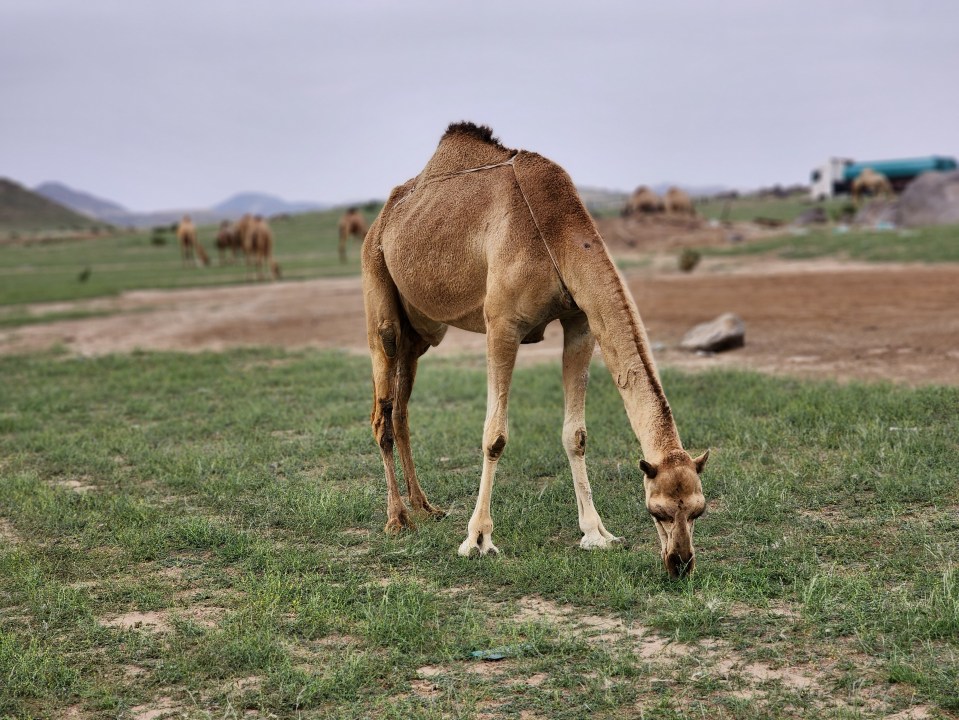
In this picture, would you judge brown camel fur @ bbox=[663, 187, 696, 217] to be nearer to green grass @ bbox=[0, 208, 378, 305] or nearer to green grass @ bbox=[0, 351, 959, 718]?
green grass @ bbox=[0, 208, 378, 305]

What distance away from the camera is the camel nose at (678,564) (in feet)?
15.3

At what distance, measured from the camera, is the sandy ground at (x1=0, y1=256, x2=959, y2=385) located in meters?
10.8

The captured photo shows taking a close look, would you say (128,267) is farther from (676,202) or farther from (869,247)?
(869,247)

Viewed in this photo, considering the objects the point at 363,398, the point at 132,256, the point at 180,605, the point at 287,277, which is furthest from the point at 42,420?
the point at 132,256

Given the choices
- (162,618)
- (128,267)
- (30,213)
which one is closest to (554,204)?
(162,618)

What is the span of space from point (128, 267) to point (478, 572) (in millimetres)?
34046

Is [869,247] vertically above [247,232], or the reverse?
[247,232]

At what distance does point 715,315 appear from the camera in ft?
47.7

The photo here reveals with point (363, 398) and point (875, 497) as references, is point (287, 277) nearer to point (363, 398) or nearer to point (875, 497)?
point (363, 398)

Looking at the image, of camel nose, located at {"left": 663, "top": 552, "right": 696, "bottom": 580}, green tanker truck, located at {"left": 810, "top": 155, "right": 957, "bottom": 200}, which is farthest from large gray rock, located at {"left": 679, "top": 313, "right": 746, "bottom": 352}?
green tanker truck, located at {"left": 810, "top": 155, "right": 957, "bottom": 200}

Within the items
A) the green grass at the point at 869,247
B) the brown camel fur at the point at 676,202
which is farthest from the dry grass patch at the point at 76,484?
the brown camel fur at the point at 676,202

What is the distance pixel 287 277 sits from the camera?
28.3m

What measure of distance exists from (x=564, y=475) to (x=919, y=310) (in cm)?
881

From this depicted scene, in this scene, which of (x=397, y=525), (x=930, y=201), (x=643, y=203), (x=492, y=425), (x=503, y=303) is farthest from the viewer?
(x=643, y=203)
